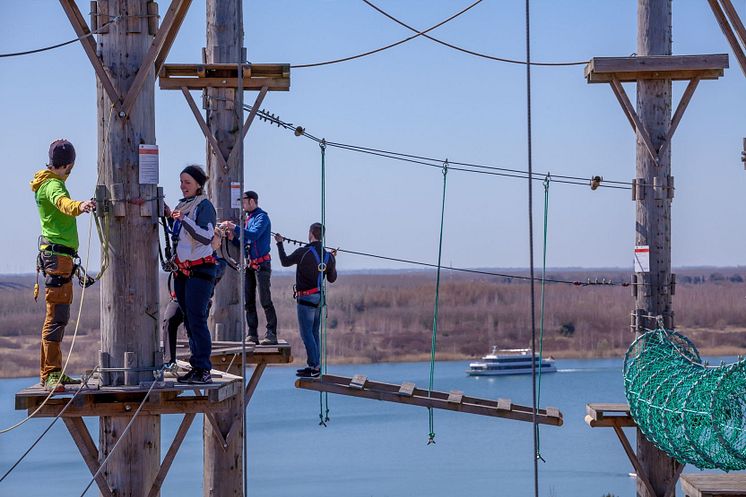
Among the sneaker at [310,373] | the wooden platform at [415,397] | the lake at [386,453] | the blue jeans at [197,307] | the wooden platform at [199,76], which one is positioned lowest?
the lake at [386,453]

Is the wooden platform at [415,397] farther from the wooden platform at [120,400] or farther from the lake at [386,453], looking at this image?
the lake at [386,453]

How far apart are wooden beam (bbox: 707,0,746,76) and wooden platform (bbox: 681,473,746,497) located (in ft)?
11.1

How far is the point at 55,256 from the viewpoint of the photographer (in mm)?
7543

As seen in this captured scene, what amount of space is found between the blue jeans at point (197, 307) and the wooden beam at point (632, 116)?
5.12 meters

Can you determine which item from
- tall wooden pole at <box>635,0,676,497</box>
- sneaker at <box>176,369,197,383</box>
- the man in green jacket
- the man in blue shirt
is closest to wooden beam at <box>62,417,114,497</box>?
the man in green jacket

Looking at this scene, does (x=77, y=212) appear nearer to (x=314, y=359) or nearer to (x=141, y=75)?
(x=141, y=75)

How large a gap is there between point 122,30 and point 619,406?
6.60 metres

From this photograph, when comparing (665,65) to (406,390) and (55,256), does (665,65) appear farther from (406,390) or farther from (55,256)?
(55,256)

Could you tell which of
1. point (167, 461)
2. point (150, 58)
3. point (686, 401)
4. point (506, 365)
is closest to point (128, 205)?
point (150, 58)

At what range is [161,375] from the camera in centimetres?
753

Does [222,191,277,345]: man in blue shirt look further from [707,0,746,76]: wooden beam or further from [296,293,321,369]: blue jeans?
[707,0,746,76]: wooden beam

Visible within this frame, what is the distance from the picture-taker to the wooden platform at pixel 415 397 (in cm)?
1197

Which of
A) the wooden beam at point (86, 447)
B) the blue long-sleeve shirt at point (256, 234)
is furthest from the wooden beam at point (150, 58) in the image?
the blue long-sleeve shirt at point (256, 234)

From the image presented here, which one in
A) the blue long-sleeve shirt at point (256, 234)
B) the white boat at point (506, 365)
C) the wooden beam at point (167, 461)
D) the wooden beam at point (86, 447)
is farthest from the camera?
the white boat at point (506, 365)
